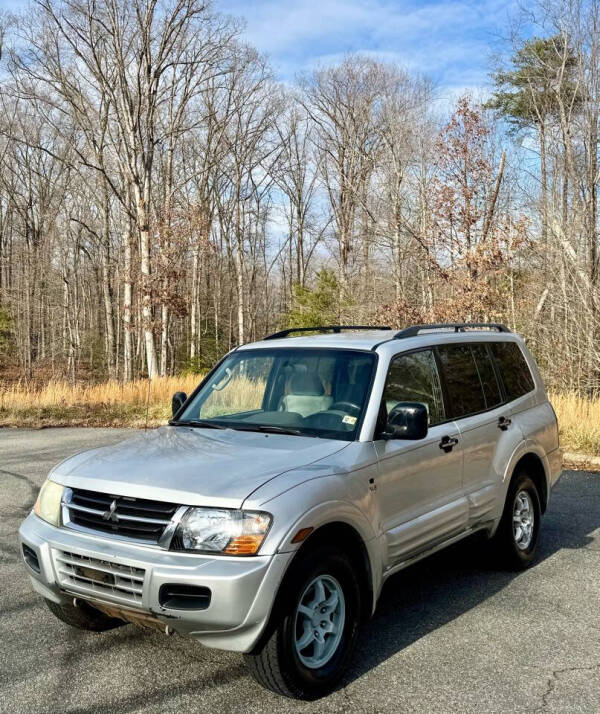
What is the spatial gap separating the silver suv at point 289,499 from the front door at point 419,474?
13 millimetres

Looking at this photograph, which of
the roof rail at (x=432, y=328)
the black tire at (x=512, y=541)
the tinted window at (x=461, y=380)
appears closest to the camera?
the roof rail at (x=432, y=328)

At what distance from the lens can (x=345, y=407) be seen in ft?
14.6

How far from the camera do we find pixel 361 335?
527 centimetres

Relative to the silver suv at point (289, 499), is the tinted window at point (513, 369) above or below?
above

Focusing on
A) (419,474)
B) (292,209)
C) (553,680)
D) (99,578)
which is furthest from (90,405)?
(292,209)

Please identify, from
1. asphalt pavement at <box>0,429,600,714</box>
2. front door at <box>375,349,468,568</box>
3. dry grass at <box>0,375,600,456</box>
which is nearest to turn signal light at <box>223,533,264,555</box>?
asphalt pavement at <box>0,429,600,714</box>

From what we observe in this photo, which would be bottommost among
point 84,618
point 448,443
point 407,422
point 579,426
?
point 579,426

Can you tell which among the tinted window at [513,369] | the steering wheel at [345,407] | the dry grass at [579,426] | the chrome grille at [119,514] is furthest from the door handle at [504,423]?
the dry grass at [579,426]

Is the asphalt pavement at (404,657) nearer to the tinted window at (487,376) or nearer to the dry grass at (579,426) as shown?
the tinted window at (487,376)

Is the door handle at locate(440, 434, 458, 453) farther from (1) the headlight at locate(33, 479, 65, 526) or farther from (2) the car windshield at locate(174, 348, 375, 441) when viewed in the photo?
(1) the headlight at locate(33, 479, 65, 526)

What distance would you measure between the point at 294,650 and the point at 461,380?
2601 millimetres

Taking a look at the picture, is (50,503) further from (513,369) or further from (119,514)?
(513,369)

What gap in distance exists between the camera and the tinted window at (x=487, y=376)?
5.60m

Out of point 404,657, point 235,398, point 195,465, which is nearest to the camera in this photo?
point 195,465
